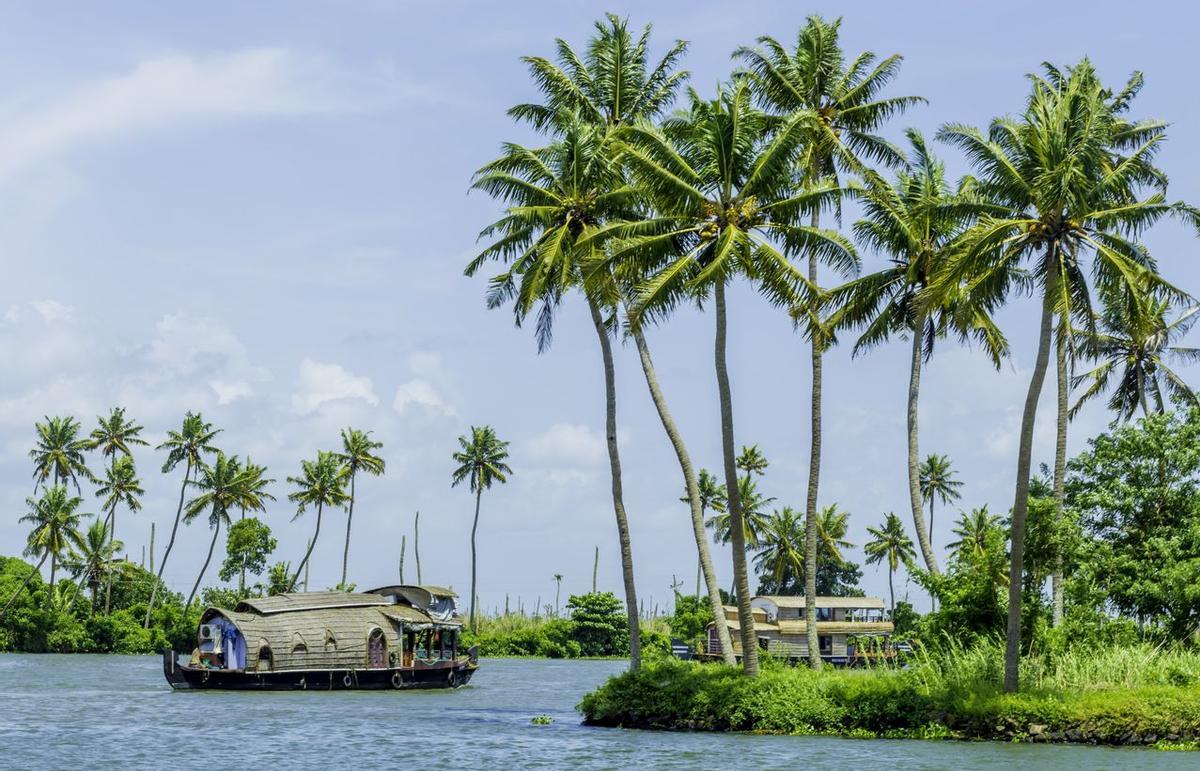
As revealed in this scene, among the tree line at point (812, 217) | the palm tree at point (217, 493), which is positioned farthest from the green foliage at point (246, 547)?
the tree line at point (812, 217)

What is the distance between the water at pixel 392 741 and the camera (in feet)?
101

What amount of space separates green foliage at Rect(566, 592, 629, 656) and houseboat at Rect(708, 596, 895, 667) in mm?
28889

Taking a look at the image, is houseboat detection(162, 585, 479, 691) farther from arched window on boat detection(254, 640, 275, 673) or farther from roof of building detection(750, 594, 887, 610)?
roof of building detection(750, 594, 887, 610)

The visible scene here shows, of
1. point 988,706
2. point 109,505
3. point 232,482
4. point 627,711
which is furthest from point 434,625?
point 109,505

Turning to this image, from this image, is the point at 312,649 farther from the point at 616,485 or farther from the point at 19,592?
the point at 19,592

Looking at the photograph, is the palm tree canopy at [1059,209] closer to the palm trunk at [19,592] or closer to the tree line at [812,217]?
the tree line at [812,217]

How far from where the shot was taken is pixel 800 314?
119 ft

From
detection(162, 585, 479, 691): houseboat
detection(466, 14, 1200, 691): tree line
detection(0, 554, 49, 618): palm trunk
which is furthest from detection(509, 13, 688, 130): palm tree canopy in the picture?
detection(0, 554, 49, 618): palm trunk

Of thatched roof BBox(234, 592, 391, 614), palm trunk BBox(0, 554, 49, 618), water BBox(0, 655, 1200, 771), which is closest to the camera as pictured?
water BBox(0, 655, 1200, 771)

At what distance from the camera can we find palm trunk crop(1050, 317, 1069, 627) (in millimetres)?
37562

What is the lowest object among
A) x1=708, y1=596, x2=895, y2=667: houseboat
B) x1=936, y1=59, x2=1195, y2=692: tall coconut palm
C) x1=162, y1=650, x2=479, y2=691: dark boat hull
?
x1=162, y1=650, x2=479, y2=691: dark boat hull

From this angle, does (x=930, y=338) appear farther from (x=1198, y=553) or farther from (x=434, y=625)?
(x=434, y=625)

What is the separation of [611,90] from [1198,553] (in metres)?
22.5

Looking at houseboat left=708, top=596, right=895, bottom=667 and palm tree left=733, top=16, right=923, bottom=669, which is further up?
palm tree left=733, top=16, right=923, bottom=669
